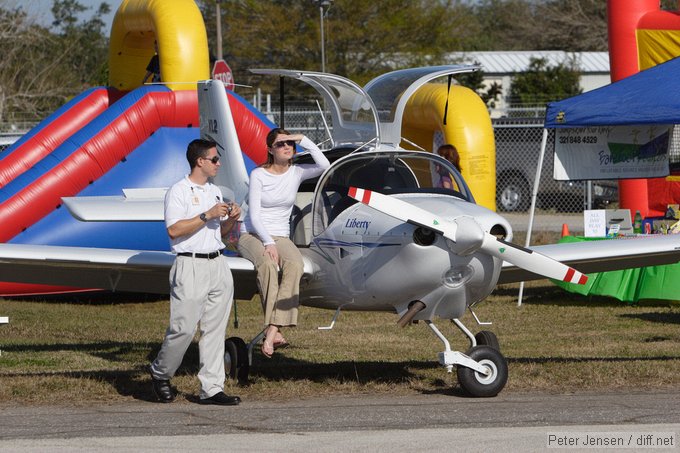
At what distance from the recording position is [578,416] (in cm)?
733

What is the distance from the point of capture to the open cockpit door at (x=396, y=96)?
9711 millimetres

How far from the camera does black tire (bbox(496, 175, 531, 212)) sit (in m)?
27.6

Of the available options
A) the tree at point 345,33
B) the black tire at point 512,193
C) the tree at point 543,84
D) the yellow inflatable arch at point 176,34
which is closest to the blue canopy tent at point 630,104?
the yellow inflatable arch at point 176,34

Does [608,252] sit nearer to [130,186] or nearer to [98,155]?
[130,186]

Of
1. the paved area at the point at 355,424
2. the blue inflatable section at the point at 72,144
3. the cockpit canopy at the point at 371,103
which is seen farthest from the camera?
the blue inflatable section at the point at 72,144

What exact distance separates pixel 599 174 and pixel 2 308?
26.7 ft

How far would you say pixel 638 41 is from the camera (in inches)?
661

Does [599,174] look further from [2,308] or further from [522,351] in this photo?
[2,308]

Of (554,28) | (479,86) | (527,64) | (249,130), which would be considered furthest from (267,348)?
(554,28)

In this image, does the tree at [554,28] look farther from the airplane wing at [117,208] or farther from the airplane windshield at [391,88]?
the airplane wing at [117,208]

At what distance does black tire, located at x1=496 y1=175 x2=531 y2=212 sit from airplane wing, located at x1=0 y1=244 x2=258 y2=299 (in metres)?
18.4

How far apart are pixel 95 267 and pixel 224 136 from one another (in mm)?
2176

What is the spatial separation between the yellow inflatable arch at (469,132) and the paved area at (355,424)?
7.76 m

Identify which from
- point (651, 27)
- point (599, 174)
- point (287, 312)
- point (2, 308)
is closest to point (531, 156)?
point (651, 27)
